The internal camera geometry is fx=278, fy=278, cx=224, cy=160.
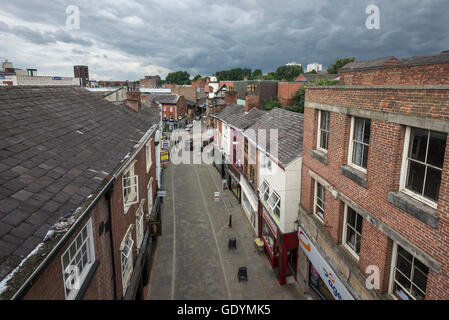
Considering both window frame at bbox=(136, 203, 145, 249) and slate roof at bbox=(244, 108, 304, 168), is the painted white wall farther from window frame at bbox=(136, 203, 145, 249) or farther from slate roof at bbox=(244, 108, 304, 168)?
window frame at bbox=(136, 203, 145, 249)

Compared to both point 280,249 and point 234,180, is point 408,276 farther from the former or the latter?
point 234,180

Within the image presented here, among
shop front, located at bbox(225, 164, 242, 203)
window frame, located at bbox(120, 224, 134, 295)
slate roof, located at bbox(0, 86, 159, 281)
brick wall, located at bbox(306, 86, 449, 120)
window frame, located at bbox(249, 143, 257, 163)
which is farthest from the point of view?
shop front, located at bbox(225, 164, 242, 203)

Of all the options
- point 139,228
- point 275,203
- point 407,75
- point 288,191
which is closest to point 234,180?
point 275,203

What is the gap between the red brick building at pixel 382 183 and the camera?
611 centimetres

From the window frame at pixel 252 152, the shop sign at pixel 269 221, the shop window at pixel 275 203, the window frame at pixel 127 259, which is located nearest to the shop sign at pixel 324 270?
the shop window at pixel 275 203

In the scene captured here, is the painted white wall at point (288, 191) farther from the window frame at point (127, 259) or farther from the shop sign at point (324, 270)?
the window frame at point (127, 259)

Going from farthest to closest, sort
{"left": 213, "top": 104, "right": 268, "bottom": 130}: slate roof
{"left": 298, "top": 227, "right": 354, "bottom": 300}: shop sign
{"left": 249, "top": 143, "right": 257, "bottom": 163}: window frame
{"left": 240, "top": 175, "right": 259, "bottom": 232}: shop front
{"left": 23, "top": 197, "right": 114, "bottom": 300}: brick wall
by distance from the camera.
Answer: {"left": 213, "top": 104, "right": 268, "bottom": 130}: slate roof → {"left": 240, "top": 175, "right": 259, "bottom": 232}: shop front → {"left": 249, "top": 143, "right": 257, "bottom": 163}: window frame → {"left": 298, "top": 227, "right": 354, "bottom": 300}: shop sign → {"left": 23, "top": 197, "right": 114, "bottom": 300}: brick wall

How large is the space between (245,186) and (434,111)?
57.6ft

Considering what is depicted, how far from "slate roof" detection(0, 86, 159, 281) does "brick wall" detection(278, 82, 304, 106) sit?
1300 inches

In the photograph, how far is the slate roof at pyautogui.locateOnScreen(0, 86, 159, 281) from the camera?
4191 millimetres

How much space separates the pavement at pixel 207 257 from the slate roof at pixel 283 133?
7.15 meters

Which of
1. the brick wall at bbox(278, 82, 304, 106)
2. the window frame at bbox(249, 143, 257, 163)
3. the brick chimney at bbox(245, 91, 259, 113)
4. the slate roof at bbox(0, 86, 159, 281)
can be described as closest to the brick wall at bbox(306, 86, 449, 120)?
the slate roof at bbox(0, 86, 159, 281)

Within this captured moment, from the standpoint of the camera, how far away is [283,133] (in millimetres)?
16922

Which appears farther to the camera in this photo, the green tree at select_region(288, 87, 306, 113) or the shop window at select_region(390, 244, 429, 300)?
the green tree at select_region(288, 87, 306, 113)
